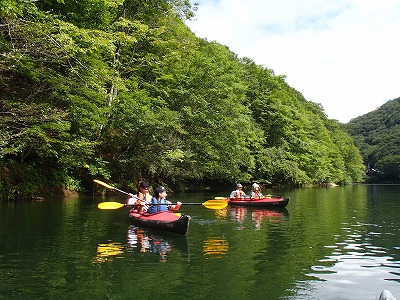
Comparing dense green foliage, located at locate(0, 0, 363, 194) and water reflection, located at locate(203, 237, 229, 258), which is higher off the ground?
dense green foliage, located at locate(0, 0, 363, 194)

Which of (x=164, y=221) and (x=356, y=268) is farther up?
(x=164, y=221)

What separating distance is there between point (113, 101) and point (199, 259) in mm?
15943

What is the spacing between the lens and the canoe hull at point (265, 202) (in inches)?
682

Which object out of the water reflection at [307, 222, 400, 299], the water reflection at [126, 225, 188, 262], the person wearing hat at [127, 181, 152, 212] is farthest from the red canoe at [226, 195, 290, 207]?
the water reflection at [126, 225, 188, 262]

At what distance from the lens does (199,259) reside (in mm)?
7469

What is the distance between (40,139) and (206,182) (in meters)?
20.7

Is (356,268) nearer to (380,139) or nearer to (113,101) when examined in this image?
(113,101)

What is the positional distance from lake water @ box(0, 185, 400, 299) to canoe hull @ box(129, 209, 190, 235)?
212mm

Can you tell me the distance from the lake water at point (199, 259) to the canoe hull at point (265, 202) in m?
4.43

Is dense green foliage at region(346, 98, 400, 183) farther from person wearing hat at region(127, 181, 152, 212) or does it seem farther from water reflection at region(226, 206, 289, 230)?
person wearing hat at region(127, 181, 152, 212)

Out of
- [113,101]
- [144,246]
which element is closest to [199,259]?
[144,246]

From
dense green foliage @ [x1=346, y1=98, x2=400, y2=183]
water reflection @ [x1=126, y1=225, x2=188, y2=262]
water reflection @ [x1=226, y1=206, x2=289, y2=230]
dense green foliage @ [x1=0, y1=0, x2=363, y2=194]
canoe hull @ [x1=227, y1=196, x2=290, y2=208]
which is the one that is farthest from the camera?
dense green foliage @ [x1=346, y1=98, x2=400, y2=183]

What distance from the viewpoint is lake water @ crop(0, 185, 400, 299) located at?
5.57 metres

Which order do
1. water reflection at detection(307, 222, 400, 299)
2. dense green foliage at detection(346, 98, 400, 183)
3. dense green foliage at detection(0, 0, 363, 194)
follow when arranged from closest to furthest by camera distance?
water reflection at detection(307, 222, 400, 299), dense green foliage at detection(0, 0, 363, 194), dense green foliage at detection(346, 98, 400, 183)
